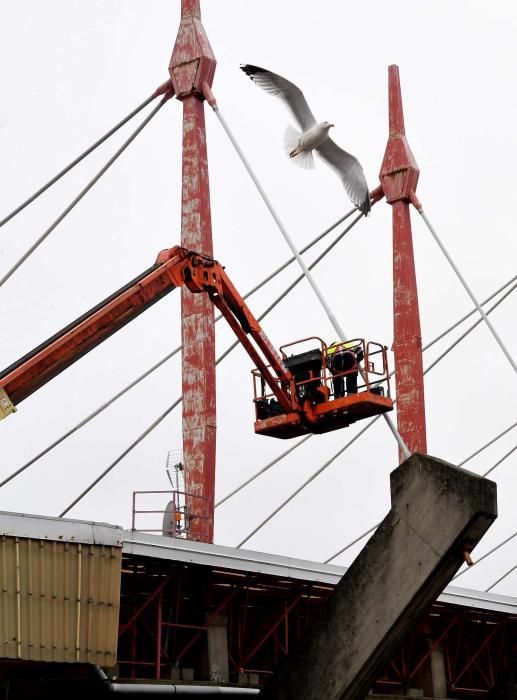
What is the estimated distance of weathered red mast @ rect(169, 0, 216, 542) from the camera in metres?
38.2

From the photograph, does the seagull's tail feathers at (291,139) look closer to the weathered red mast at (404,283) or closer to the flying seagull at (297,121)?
the flying seagull at (297,121)

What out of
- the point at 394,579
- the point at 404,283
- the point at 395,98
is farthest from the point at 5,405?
the point at 395,98

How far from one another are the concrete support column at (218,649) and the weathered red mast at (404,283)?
16.5m

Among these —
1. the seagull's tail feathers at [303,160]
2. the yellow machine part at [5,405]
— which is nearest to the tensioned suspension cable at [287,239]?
the seagull's tail feathers at [303,160]

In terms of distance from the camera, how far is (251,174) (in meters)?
39.2

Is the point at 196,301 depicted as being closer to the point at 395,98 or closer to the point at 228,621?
the point at 228,621

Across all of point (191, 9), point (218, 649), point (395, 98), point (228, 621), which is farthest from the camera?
point (395, 98)

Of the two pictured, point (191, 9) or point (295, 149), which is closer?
point (295, 149)

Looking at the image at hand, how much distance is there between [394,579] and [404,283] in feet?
79.4

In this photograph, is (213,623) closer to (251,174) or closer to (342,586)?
(342,586)

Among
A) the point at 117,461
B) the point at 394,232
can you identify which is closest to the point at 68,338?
the point at 117,461

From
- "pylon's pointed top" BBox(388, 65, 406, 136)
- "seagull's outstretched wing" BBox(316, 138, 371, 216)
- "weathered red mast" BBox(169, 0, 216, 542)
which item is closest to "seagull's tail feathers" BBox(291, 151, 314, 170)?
"seagull's outstretched wing" BBox(316, 138, 371, 216)

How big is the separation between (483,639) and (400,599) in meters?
15.9

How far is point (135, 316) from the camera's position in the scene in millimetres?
29516
